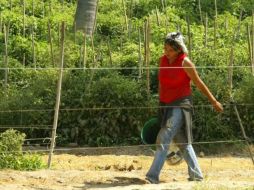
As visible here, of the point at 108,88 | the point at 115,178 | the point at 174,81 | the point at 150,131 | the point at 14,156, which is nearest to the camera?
the point at 174,81

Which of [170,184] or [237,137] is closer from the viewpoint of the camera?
[170,184]

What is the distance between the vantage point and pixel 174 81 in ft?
25.8

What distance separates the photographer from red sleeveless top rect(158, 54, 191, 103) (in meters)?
7.88

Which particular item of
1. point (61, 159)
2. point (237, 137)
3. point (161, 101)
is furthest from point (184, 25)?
point (161, 101)

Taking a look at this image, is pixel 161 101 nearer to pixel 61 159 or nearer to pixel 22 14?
pixel 61 159

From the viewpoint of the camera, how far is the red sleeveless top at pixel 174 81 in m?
7.88

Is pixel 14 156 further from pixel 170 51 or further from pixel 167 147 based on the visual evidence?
pixel 170 51

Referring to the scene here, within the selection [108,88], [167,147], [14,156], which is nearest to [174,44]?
[167,147]

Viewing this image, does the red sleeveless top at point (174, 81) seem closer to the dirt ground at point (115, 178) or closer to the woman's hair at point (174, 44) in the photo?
the woman's hair at point (174, 44)

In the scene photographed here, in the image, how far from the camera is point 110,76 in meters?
12.9

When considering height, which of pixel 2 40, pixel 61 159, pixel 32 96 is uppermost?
pixel 2 40

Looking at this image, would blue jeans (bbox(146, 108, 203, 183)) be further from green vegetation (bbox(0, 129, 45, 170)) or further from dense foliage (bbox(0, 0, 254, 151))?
dense foliage (bbox(0, 0, 254, 151))

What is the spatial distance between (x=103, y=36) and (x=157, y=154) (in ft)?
31.0

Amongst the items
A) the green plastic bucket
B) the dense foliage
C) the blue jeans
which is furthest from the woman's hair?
the dense foliage
